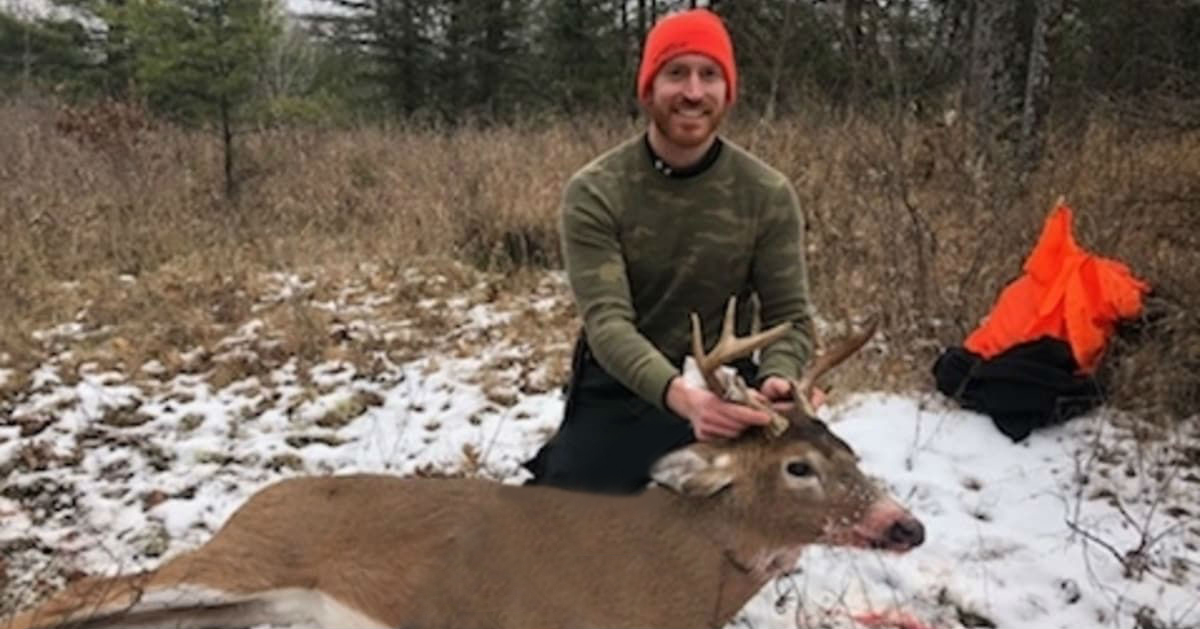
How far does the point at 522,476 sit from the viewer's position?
4258mm

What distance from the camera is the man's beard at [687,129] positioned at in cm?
313

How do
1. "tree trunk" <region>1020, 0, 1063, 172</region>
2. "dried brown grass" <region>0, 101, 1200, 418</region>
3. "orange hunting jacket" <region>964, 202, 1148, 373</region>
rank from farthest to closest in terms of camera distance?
"tree trunk" <region>1020, 0, 1063, 172</region>
"dried brown grass" <region>0, 101, 1200, 418</region>
"orange hunting jacket" <region>964, 202, 1148, 373</region>

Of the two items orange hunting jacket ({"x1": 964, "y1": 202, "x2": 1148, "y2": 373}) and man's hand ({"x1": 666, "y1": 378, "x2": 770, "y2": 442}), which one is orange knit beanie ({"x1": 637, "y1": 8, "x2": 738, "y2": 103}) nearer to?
man's hand ({"x1": 666, "y1": 378, "x2": 770, "y2": 442})

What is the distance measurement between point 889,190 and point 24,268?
5.31m

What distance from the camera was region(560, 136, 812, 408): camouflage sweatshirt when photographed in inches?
126

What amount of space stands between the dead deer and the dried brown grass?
90.4 inches

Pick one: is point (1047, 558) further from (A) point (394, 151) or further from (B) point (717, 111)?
(A) point (394, 151)

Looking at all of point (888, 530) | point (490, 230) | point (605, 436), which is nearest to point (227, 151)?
point (490, 230)

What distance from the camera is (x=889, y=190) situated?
5.89 metres

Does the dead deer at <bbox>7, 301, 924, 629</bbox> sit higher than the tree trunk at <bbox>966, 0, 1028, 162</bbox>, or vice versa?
the tree trunk at <bbox>966, 0, 1028, 162</bbox>

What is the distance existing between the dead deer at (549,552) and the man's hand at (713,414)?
0.04 metres

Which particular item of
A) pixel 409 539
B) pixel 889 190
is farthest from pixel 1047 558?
pixel 889 190

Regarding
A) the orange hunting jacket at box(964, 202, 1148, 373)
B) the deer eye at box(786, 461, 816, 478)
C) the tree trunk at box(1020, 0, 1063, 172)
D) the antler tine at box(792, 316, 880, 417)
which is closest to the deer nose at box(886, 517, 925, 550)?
the deer eye at box(786, 461, 816, 478)

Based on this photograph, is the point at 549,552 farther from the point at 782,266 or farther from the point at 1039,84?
the point at 1039,84
